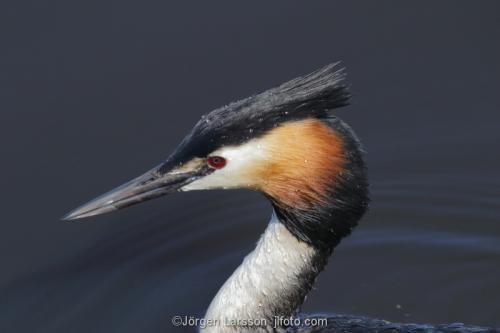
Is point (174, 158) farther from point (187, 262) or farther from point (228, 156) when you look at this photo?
point (187, 262)

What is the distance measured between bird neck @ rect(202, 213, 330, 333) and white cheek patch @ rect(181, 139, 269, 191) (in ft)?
1.28

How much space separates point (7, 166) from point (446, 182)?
3559 mm

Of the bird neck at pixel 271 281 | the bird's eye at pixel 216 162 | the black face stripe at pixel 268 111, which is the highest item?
the black face stripe at pixel 268 111

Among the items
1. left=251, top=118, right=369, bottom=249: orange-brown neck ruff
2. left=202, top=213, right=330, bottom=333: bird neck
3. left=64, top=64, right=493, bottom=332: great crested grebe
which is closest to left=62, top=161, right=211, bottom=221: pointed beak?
left=64, top=64, right=493, bottom=332: great crested grebe

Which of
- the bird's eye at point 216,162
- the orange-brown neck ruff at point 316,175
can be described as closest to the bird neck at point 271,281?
the orange-brown neck ruff at point 316,175

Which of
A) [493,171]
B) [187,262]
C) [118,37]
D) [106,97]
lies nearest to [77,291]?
[187,262]

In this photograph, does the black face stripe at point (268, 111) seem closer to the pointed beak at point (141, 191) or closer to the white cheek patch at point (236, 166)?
the white cheek patch at point (236, 166)

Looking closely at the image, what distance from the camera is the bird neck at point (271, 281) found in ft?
17.6

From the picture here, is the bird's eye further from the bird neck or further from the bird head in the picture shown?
the bird neck

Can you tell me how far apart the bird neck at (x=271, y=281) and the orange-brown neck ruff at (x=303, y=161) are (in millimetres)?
338

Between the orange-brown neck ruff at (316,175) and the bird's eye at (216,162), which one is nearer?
the orange-brown neck ruff at (316,175)

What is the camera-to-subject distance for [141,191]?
5.28 m

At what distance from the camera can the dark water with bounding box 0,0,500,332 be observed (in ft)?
21.8

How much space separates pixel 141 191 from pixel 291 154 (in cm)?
92
